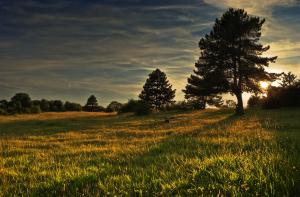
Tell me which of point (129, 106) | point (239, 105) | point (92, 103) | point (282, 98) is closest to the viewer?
point (239, 105)

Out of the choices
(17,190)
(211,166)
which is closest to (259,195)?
(211,166)

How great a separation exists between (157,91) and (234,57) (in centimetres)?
4185

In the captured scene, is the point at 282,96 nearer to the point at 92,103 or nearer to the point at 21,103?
the point at 21,103

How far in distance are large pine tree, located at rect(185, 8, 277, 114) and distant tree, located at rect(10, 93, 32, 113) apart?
4046 cm

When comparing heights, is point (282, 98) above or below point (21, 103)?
below

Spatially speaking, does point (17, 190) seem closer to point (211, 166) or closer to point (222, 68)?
point (211, 166)

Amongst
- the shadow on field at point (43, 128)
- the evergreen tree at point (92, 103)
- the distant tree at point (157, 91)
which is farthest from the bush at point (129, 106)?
the evergreen tree at point (92, 103)

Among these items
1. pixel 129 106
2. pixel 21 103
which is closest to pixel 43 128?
pixel 129 106

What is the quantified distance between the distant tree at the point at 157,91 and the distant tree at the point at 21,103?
995 inches

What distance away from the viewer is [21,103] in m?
70.5

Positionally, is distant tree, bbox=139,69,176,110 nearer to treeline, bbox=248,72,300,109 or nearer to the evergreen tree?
the evergreen tree

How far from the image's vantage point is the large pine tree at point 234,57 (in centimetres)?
4044

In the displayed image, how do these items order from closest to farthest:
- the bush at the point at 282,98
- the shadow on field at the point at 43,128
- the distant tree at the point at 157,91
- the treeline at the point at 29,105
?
the shadow on field at the point at 43,128 < the bush at the point at 282,98 < the treeline at the point at 29,105 < the distant tree at the point at 157,91

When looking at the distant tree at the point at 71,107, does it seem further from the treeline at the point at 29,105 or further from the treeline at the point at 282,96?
the treeline at the point at 282,96
